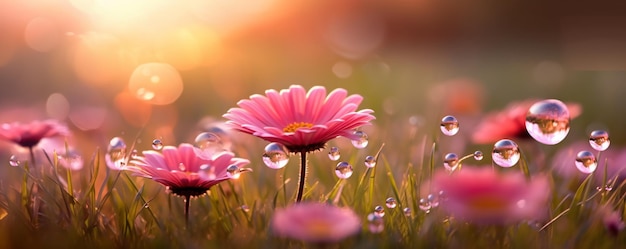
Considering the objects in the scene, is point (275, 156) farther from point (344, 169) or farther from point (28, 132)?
point (28, 132)

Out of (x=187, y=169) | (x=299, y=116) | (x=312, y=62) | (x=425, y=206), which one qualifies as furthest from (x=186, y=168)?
(x=312, y=62)

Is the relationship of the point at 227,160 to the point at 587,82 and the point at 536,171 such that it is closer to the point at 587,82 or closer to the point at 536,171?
the point at 536,171

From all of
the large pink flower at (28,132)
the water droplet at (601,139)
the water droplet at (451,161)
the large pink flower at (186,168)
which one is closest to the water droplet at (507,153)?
the water droplet at (451,161)

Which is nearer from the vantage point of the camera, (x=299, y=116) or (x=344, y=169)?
(x=344, y=169)

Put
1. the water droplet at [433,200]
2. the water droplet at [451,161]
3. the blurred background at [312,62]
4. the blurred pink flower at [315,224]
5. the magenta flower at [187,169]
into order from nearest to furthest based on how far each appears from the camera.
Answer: the blurred pink flower at [315,224], the magenta flower at [187,169], the water droplet at [433,200], the water droplet at [451,161], the blurred background at [312,62]

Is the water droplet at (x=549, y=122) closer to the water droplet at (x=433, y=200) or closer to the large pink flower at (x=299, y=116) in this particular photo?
the water droplet at (x=433, y=200)

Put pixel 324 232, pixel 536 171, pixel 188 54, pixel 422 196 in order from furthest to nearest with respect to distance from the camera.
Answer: pixel 188 54
pixel 536 171
pixel 422 196
pixel 324 232

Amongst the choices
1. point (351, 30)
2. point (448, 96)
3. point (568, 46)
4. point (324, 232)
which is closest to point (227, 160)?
point (324, 232)
